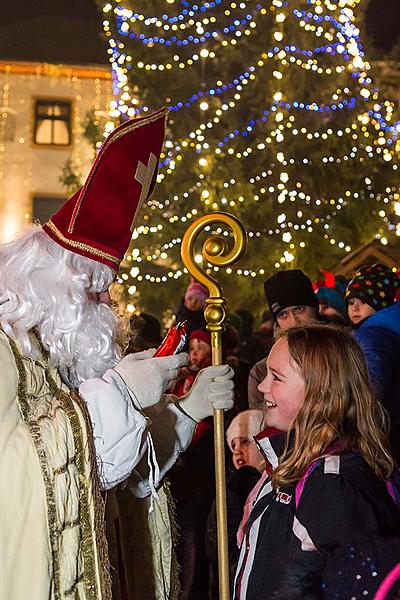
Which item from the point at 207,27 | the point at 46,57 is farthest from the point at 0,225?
the point at 207,27

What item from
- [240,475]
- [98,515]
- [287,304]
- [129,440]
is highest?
[287,304]

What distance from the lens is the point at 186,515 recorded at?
6711mm

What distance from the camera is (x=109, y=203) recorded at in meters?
3.62

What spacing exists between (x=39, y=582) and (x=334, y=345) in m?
1.46

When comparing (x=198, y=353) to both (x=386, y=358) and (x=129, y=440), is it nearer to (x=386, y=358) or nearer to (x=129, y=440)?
(x=386, y=358)

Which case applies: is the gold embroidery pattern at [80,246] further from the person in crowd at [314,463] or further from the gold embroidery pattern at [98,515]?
the person in crowd at [314,463]

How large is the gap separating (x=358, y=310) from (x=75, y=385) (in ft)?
10.6

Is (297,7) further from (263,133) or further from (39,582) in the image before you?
(39,582)

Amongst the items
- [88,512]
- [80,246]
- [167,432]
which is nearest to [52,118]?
[167,432]

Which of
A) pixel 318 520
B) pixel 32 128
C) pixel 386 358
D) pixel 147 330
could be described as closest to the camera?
pixel 318 520

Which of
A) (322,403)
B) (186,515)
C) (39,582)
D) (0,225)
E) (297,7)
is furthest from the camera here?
(0,225)

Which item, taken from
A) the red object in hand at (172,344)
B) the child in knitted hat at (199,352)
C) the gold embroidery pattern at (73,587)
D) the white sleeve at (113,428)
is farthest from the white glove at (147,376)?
the child in knitted hat at (199,352)

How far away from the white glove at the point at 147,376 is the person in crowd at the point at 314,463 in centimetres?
44

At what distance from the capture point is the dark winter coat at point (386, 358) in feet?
18.4
